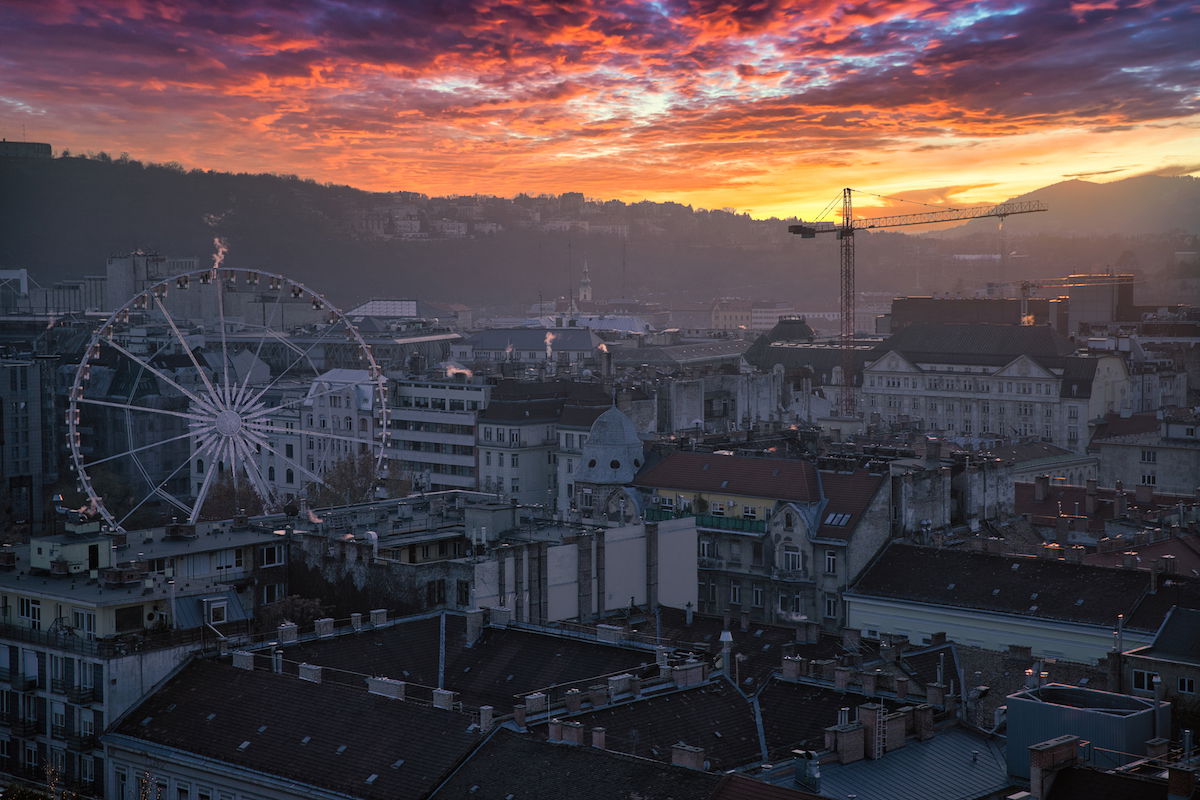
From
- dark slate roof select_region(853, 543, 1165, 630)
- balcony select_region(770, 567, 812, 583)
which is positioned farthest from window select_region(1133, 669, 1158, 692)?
balcony select_region(770, 567, 812, 583)

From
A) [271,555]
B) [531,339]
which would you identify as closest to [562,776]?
[271,555]

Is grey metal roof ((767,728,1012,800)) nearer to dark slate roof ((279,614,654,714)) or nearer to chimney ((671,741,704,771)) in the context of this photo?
chimney ((671,741,704,771))

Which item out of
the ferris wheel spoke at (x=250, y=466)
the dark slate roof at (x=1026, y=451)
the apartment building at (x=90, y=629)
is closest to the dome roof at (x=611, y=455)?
the ferris wheel spoke at (x=250, y=466)

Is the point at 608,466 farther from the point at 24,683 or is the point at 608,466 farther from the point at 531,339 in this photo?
the point at 531,339

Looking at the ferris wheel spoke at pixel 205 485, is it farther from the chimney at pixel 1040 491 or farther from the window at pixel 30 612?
the chimney at pixel 1040 491

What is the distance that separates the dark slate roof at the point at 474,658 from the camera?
45875 mm

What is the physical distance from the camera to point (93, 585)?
5228cm

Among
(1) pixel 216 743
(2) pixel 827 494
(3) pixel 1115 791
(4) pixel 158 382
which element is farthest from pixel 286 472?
(3) pixel 1115 791

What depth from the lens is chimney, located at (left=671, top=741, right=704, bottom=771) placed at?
36250 millimetres

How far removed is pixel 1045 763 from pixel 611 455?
46.1 meters

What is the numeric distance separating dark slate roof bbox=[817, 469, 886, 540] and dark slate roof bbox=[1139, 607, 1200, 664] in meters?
19.4

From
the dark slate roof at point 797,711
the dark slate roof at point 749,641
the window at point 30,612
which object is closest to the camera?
the dark slate roof at point 797,711

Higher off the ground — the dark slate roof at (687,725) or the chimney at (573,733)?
the chimney at (573,733)

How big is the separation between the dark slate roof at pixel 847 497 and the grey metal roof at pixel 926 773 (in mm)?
27058
